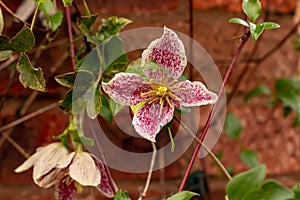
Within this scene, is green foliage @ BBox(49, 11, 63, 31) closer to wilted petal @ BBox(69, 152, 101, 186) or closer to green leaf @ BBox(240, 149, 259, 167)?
wilted petal @ BBox(69, 152, 101, 186)

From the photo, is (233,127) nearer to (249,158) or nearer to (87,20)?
(249,158)

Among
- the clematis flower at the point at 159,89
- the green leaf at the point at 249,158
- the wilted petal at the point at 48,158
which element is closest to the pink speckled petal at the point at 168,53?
the clematis flower at the point at 159,89

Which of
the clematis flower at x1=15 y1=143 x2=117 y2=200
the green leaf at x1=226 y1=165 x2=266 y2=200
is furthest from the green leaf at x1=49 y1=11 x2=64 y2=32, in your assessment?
the green leaf at x1=226 y1=165 x2=266 y2=200

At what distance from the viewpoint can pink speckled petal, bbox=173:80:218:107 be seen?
350 mm

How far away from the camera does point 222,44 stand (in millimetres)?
646

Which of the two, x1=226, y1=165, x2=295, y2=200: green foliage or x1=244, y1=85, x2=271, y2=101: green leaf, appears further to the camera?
x1=244, y1=85, x2=271, y2=101: green leaf

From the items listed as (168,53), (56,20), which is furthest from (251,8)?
(56,20)

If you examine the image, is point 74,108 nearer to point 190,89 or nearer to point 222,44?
point 190,89

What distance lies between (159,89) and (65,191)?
0.11 m

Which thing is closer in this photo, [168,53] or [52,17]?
[168,53]

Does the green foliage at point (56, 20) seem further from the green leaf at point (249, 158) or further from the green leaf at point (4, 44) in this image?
the green leaf at point (249, 158)

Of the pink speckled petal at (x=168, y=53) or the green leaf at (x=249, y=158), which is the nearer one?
the pink speckled petal at (x=168, y=53)

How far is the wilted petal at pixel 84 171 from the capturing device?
388mm

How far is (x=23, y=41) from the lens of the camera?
1.21 ft
